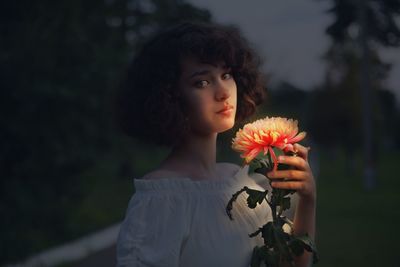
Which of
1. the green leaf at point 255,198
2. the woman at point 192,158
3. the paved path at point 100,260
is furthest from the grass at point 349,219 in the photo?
the green leaf at point 255,198

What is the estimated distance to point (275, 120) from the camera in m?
1.54

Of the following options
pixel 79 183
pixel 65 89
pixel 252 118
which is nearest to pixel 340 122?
pixel 79 183

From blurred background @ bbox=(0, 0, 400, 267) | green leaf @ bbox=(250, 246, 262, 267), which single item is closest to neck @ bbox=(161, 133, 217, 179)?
green leaf @ bbox=(250, 246, 262, 267)

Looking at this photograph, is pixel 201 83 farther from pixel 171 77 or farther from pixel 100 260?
pixel 100 260

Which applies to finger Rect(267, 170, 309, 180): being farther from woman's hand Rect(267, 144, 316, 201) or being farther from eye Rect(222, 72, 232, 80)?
eye Rect(222, 72, 232, 80)

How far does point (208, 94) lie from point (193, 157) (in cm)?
25

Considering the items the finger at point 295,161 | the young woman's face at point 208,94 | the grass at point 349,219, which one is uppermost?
the young woman's face at point 208,94

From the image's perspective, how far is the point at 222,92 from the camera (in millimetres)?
1800

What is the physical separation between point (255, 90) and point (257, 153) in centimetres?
70

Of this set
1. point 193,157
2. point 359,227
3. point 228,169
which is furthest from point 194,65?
point 359,227

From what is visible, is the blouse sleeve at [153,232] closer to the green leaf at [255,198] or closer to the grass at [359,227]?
the green leaf at [255,198]

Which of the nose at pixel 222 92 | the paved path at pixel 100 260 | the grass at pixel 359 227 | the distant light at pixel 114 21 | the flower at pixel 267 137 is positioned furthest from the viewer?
the distant light at pixel 114 21

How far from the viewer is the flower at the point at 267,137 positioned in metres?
1.50

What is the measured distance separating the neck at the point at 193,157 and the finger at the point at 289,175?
44 centimetres
